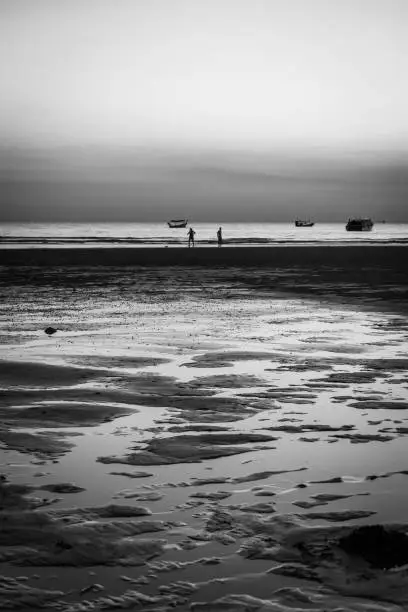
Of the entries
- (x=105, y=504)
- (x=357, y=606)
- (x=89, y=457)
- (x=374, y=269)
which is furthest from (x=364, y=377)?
(x=374, y=269)

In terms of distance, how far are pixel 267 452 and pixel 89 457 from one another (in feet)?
5.00

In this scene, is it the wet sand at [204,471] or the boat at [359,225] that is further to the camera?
the boat at [359,225]

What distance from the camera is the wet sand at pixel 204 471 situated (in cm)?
394

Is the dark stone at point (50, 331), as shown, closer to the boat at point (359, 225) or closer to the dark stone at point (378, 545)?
the dark stone at point (378, 545)

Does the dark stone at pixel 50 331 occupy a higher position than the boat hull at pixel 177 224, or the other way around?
the boat hull at pixel 177 224

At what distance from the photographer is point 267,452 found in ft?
20.8

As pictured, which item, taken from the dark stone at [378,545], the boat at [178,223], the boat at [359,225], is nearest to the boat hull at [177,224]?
the boat at [178,223]

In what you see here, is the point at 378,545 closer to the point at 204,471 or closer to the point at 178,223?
the point at 204,471

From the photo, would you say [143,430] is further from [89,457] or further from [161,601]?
[161,601]

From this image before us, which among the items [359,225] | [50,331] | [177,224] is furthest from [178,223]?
[50,331]

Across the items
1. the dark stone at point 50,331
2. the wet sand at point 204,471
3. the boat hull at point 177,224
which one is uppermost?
the boat hull at point 177,224

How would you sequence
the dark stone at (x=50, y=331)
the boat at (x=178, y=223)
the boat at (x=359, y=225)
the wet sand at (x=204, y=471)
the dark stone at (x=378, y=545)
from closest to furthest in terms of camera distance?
the wet sand at (x=204, y=471) → the dark stone at (x=378, y=545) → the dark stone at (x=50, y=331) → the boat at (x=359, y=225) → the boat at (x=178, y=223)

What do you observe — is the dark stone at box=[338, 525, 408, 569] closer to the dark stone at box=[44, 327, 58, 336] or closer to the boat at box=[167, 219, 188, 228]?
the dark stone at box=[44, 327, 58, 336]

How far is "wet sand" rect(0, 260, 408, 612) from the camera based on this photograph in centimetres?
394
